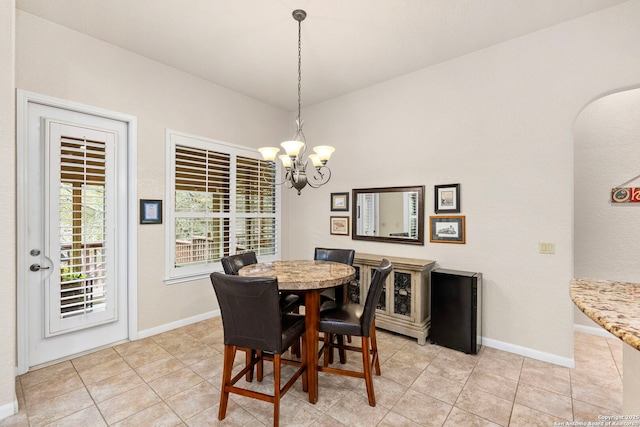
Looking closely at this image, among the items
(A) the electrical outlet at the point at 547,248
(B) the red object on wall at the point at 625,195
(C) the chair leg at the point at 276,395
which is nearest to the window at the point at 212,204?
(C) the chair leg at the point at 276,395

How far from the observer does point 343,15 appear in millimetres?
2607

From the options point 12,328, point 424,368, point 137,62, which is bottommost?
point 424,368

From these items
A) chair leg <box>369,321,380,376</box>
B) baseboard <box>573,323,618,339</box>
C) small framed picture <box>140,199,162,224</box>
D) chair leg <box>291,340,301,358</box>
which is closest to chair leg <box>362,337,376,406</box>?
chair leg <box>369,321,380,376</box>

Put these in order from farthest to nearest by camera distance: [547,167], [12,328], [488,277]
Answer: [488,277]
[547,167]
[12,328]

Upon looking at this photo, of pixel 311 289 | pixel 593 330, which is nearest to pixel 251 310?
pixel 311 289

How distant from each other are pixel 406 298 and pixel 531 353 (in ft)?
4.01

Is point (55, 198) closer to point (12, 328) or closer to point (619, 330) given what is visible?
point (12, 328)

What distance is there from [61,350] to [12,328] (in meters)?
0.98

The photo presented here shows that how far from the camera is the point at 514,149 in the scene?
2.97 metres

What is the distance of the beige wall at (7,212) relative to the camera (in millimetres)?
1987

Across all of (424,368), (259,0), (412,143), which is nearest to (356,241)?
(412,143)

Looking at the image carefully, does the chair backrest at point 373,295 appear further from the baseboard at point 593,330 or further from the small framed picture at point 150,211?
the baseboard at point 593,330

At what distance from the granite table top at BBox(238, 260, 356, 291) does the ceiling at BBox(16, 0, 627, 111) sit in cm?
219

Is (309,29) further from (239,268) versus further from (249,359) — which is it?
(249,359)
